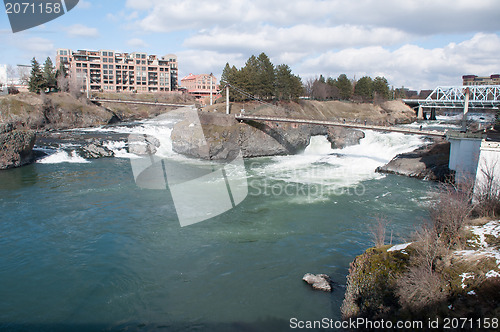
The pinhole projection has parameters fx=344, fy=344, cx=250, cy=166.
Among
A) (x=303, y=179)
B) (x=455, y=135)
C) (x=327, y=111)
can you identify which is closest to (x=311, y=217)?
(x=303, y=179)

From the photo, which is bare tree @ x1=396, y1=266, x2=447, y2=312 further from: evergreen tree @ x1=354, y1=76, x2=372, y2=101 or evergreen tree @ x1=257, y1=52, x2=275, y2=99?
evergreen tree @ x1=354, y1=76, x2=372, y2=101

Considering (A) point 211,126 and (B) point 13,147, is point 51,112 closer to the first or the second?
(B) point 13,147

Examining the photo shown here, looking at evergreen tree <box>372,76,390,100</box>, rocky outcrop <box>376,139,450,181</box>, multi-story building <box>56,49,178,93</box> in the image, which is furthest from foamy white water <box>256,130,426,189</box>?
multi-story building <box>56,49,178,93</box>

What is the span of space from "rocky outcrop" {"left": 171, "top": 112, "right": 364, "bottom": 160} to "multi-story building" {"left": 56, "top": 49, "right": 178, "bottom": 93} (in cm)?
5692

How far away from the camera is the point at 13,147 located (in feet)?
88.1

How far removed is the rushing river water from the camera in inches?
399

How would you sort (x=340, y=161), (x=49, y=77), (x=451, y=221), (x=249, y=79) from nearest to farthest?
(x=451, y=221)
(x=340, y=161)
(x=249, y=79)
(x=49, y=77)

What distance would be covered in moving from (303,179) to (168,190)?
9.71 meters

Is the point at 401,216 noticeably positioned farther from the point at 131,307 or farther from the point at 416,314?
the point at 131,307

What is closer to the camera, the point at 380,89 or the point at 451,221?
the point at 451,221

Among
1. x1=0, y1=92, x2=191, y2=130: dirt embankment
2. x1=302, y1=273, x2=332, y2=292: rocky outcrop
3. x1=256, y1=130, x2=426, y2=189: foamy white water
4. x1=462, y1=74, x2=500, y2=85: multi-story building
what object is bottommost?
x1=302, y1=273, x2=332, y2=292: rocky outcrop

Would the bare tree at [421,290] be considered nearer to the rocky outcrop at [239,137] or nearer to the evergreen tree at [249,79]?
the rocky outcrop at [239,137]

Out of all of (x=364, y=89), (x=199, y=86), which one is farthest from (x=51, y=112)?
(x=364, y=89)

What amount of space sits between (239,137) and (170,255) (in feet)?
73.4
